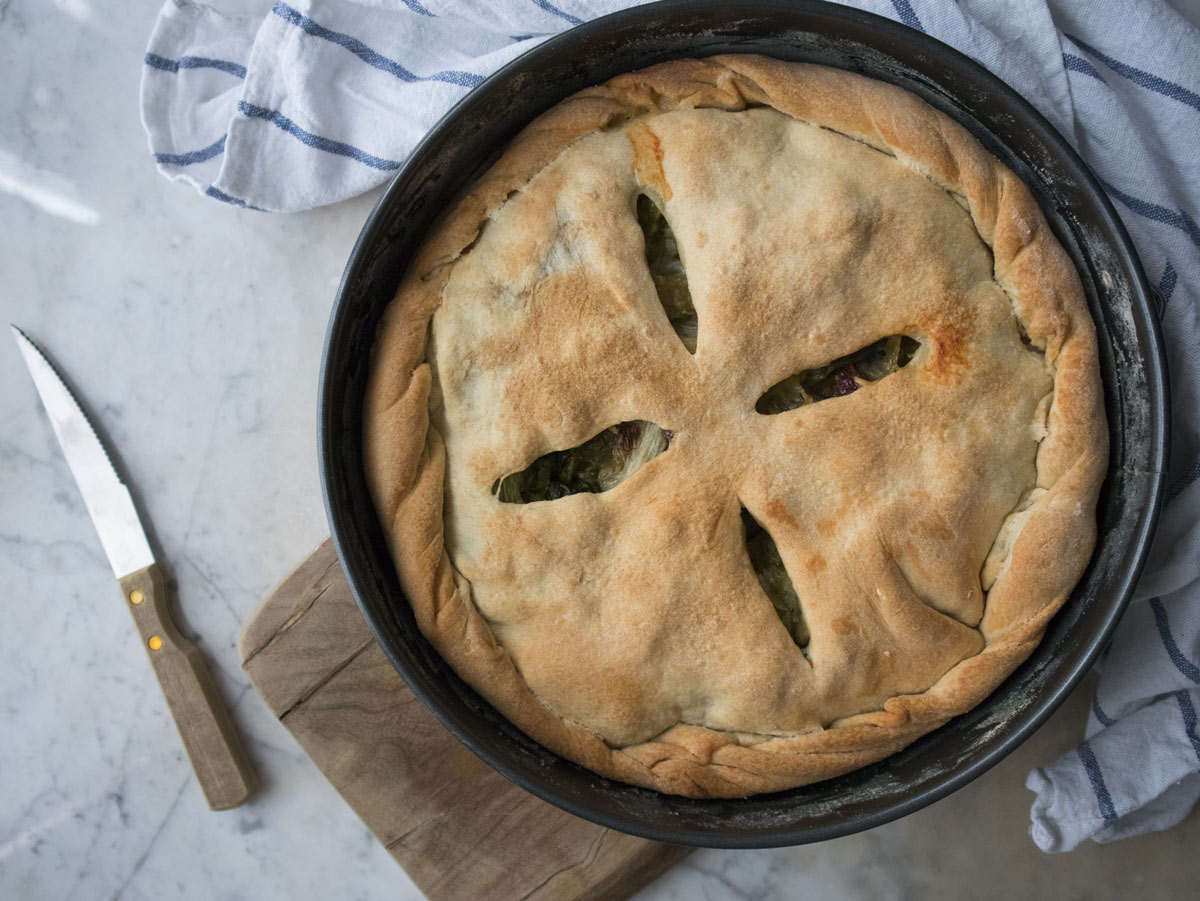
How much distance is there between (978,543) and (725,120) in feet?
2.64

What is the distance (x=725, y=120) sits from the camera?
1495 millimetres

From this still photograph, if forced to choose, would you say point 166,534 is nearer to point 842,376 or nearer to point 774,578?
point 774,578

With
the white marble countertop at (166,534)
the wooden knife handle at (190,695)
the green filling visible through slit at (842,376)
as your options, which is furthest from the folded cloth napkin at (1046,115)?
the wooden knife handle at (190,695)

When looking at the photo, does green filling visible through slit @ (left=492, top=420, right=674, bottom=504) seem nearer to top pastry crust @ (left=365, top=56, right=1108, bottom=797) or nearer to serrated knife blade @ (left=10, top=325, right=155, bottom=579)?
top pastry crust @ (left=365, top=56, right=1108, bottom=797)

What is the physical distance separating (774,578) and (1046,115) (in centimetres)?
99

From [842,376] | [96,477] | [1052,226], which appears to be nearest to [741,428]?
[842,376]

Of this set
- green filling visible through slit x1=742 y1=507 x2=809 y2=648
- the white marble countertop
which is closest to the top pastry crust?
green filling visible through slit x1=742 y1=507 x2=809 y2=648

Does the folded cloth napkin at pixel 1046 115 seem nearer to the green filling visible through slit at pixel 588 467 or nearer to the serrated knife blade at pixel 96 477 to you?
the serrated knife blade at pixel 96 477

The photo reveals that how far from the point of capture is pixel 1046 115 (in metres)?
1.67

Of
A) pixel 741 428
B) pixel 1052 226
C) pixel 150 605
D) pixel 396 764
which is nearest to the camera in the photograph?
pixel 741 428

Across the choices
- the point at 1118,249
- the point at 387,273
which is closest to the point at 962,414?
the point at 1118,249

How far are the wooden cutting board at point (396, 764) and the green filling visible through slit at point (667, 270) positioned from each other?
2.72 ft

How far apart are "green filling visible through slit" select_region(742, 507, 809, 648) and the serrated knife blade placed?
129cm

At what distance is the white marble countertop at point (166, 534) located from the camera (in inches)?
76.6
